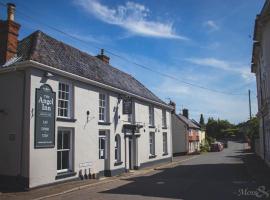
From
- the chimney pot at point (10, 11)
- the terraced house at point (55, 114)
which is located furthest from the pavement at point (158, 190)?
the chimney pot at point (10, 11)

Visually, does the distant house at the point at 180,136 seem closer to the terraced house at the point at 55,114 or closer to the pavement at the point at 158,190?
the terraced house at the point at 55,114

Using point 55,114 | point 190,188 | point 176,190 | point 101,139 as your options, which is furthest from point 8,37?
point 190,188

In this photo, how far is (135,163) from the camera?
24.7m

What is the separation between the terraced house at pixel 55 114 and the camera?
14.7 m

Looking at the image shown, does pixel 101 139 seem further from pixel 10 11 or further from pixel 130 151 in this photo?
pixel 10 11

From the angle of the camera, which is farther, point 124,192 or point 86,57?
point 86,57

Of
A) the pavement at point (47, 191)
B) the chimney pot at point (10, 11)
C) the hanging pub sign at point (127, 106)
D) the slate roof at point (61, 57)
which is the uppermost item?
the chimney pot at point (10, 11)

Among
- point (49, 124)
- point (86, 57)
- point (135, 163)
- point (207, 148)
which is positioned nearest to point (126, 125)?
point (135, 163)

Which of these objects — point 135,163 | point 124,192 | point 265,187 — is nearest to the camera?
point 124,192

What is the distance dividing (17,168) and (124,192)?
15.4 ft

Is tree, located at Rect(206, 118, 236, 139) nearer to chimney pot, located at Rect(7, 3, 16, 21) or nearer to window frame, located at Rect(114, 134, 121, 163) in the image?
window frame, located at Rect(114, 134, 121, 163)

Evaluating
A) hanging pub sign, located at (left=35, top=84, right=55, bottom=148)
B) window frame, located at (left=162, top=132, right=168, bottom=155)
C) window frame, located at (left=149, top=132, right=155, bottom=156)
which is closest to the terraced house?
hanging pub sign, located at (left=35, top=84, right=55, bottom=148)

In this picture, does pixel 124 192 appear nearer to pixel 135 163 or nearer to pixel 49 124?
pixel 49 124

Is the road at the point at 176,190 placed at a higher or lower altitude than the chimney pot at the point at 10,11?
lower
